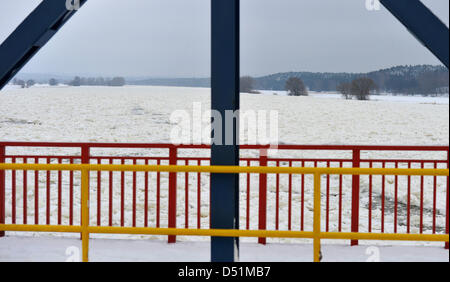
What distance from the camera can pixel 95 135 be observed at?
44.3m

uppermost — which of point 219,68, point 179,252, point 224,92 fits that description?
point 219,68

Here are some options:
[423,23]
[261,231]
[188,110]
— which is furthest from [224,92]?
[188,110]

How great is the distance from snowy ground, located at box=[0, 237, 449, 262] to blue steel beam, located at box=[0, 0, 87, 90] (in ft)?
7.95

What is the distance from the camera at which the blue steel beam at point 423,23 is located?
4141 mm

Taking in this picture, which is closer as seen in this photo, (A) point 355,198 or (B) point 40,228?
(B) point 40,228

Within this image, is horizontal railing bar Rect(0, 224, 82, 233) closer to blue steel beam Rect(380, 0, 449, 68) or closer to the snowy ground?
the snowy ground

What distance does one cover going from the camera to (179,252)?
6.87 meters

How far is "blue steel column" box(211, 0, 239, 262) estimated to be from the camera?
4438 millimetres

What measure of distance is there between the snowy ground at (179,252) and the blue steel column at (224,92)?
2.08 m

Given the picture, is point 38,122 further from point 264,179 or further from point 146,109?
point 264,179

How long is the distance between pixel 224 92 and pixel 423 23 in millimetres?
1562

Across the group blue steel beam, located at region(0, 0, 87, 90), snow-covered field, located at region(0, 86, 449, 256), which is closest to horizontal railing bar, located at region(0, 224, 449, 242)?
blue steel beam, located at region(0, 0, 87, 90)

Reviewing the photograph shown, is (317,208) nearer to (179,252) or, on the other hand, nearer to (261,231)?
(261,231)
